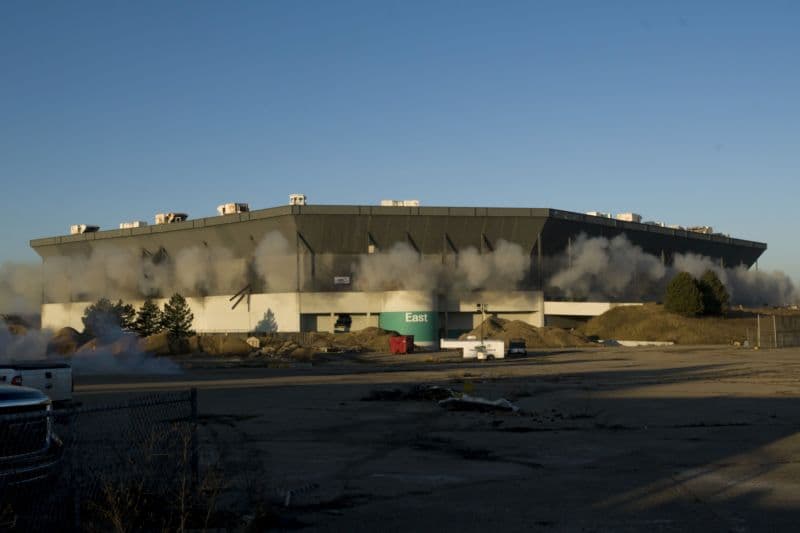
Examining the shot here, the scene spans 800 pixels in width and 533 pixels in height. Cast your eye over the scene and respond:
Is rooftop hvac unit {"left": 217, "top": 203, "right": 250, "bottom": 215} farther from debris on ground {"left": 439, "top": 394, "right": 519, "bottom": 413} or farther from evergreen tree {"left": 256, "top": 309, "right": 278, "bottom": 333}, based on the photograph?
debris on ground {"left": 439, "top": 394, "right": 519, "bottom": 413}

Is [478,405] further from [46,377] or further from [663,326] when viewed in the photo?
[663,326]

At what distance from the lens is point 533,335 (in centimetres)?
9525

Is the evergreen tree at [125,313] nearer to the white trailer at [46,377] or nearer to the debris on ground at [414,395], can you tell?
the debris on ground at [414,395]

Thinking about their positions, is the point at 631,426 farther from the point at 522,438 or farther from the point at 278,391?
the point at 278,391

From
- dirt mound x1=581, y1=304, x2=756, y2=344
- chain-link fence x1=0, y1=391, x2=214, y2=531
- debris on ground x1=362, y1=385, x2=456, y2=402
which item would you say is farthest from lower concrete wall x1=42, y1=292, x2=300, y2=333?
chain-link fence x1=0, y1=391, x2=214, y2=531

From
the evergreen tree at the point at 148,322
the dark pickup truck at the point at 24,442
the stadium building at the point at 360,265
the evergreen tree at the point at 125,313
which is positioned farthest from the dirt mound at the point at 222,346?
the dark pickup truck at the point at 24,442

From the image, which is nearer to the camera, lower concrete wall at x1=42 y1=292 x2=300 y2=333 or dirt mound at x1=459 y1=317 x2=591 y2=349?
dirt mound at x1=459 y1=317 x2=591 y2=349

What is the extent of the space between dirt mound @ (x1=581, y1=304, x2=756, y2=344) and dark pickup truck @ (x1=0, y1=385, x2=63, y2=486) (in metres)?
93.1

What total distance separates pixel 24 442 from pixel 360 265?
303 feet

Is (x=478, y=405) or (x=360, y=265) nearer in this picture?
(x=478, y=405)

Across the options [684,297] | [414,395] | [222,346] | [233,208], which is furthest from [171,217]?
[414,395]

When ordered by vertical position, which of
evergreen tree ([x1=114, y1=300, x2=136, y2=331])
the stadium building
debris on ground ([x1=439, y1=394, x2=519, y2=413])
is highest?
the stadium building

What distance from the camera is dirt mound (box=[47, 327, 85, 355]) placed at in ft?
240

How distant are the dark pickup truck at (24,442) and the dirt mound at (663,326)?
9307 cm
